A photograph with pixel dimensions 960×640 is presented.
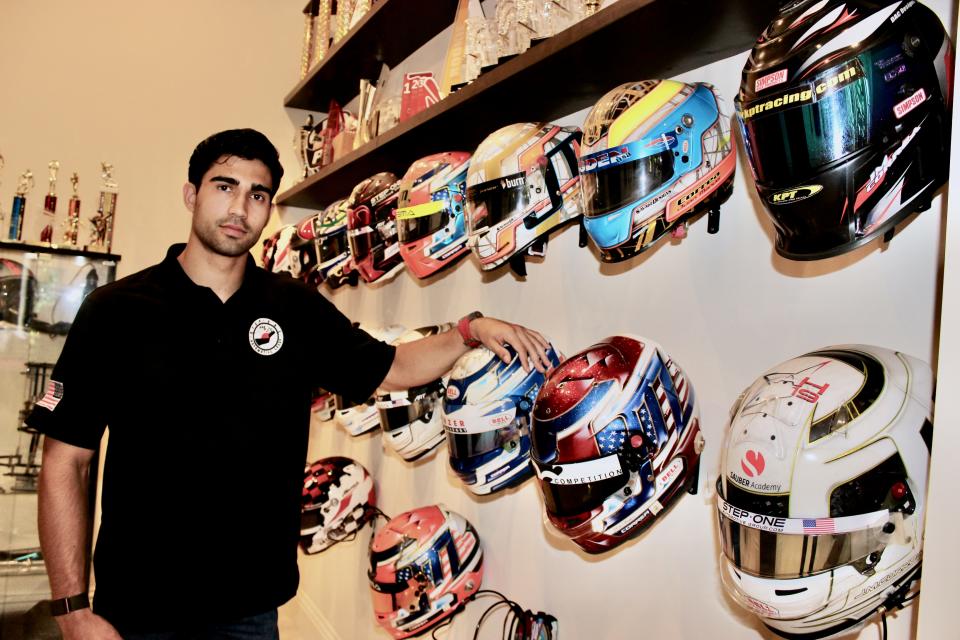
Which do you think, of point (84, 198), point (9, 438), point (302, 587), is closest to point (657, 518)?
point (302, 587)

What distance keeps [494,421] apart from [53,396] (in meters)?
1.09

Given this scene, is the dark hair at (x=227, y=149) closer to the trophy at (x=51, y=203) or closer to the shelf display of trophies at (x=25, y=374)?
the shelf display of trophies at (x=25, y=374)

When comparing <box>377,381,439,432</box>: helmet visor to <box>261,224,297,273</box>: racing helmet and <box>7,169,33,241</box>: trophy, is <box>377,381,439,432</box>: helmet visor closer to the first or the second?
<box>261,224,297,273</box>: racing helmet

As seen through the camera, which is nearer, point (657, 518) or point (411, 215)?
point (657, 518)

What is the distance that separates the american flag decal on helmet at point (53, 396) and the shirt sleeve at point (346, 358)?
64cm

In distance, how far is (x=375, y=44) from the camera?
3.07m

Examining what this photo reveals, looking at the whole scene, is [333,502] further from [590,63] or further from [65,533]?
[590,63]

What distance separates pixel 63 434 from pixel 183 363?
32cm

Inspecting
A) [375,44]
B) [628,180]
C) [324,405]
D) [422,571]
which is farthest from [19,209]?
[628,180]

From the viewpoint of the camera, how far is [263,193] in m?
2.04

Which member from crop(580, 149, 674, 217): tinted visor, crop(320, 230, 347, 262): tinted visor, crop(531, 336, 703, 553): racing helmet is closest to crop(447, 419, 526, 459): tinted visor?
crop(531, 336, 703, 553): racing helmet

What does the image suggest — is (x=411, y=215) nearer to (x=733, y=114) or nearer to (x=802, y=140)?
(x=733, y=114)

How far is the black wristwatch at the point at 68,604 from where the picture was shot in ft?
5.52

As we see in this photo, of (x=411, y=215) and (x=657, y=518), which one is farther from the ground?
(x=411, y=215)
